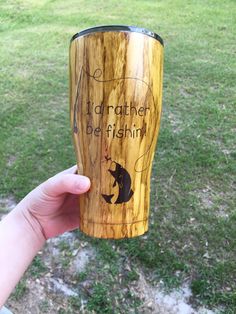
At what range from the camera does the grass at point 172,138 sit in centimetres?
268

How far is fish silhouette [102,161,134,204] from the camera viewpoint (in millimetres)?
1212

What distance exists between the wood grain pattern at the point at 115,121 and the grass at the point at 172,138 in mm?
1395

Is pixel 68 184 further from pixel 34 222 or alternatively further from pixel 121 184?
pixel 34 222

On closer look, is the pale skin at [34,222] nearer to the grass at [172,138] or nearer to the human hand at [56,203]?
the human hand at [56,203]

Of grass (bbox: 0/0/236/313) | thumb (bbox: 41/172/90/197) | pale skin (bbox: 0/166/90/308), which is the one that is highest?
thumb (bbox: 41/172/90/197)

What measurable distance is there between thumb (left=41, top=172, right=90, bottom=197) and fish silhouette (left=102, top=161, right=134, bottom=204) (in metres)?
0.07

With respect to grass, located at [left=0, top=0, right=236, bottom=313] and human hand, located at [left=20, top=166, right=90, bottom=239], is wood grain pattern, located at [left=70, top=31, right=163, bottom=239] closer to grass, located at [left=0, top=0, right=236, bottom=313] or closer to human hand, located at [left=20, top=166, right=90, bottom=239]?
human hand, located at [left=20, top=166, right=90, bottom=239]

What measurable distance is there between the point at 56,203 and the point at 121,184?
28 centimetres

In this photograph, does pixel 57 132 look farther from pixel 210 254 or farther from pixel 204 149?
pixel 210 254

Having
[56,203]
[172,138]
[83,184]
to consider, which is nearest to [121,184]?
[83,184]

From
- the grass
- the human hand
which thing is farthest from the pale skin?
the grass

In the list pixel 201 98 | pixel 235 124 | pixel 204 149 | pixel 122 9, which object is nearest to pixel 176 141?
pixel 204 149

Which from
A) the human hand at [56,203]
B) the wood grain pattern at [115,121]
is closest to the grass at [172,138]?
the human hand at [56,203]

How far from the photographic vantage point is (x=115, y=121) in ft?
3.77
